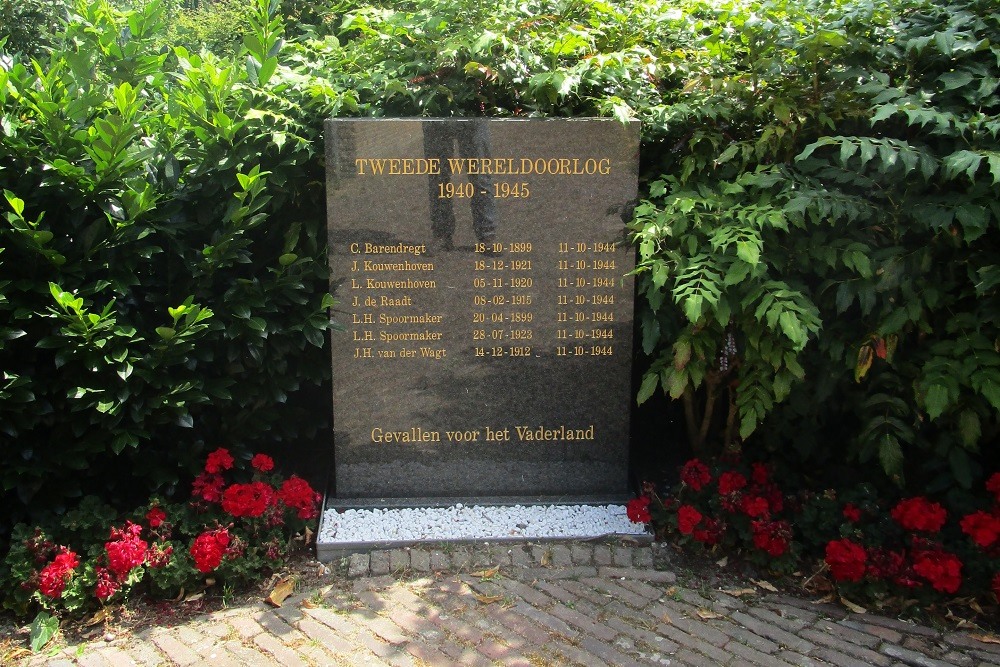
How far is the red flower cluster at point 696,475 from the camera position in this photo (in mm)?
4285

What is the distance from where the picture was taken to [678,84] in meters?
4.80

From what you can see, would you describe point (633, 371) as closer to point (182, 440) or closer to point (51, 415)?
point (182, 440)

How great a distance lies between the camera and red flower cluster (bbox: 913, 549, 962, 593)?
3627mm

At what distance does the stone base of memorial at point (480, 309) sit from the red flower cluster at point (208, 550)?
2.69 feet

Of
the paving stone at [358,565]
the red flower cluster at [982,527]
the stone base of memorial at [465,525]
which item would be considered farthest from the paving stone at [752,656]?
the paving stone at [358,565]

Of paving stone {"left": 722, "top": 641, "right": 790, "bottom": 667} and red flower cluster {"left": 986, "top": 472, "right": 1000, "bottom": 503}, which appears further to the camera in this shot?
red flower cluster {"left": 986, "top": 472, "right": 1000, "bottom": 503}

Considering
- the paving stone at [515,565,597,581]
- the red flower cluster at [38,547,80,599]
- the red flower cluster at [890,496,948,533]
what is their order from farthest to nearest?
the paving stone at [515,565,597,581]
the red flower cluster at [890,496,948,533]
the red flower cluster at [38,547,80,599]

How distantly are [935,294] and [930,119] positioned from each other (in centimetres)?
77

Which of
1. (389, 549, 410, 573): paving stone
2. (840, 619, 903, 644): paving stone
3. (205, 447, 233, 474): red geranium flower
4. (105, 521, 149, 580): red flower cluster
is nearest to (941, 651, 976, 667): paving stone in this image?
(840, 619, 903, 644): paving stone

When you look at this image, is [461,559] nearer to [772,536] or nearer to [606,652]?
[606,652]

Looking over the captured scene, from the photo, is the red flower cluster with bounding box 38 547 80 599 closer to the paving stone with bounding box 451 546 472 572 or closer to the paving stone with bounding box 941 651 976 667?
the paving stone with bounding box 451 546 472 572

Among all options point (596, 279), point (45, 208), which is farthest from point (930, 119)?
point (45, 208)

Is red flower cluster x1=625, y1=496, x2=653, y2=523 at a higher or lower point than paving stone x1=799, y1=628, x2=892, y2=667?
higher

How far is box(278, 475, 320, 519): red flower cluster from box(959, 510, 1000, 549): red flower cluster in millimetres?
3124
